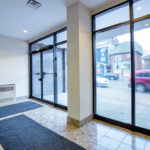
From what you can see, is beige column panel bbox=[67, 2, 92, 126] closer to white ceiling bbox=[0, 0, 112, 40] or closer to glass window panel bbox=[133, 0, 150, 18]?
white ceiling bbox=[0, 0, 112, 40]

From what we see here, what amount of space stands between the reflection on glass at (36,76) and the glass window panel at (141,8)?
12.6 ft

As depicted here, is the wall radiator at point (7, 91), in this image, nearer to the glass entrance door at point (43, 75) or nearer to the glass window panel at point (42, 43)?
the glass entrance door at point (43, 75)

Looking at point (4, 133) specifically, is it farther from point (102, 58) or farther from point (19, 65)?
point (19, 65)

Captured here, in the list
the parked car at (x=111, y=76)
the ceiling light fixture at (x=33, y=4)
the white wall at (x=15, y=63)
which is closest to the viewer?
the ceiling light fixture at (x=33, y=4)

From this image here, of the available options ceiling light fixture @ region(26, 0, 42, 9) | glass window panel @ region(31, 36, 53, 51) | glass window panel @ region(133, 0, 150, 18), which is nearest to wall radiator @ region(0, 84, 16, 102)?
glass window panel @ region(31, 36, 53, 51)

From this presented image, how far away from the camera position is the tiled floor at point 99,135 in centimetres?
189

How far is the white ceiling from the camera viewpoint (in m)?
2.50

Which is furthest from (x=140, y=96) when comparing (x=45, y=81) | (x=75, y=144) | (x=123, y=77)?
(x=45, y=81)

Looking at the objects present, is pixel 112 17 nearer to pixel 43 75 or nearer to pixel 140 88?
pixel 140 88

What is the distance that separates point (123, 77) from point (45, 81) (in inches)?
119

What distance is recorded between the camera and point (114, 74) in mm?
2734

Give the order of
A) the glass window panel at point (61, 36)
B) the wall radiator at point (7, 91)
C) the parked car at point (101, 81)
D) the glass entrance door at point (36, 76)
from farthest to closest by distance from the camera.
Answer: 1. the glass entrance door at point (36, 76)
2. the wall radiator at point (7, 91)
3. the glass window panel at point (61, 36)
4. the parked car at point (101, 81)

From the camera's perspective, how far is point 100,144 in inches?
76.2

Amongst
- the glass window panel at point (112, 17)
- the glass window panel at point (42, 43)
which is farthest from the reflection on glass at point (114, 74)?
the glass window panel at point (42, 43)
